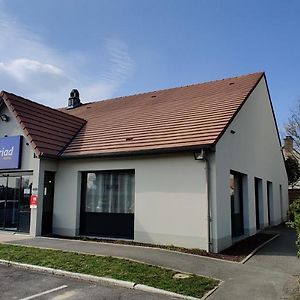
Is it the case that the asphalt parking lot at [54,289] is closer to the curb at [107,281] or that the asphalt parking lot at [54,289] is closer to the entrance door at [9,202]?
the curb at [107,281]

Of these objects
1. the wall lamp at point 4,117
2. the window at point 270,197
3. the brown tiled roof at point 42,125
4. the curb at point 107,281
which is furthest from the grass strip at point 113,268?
the window at point 270,197

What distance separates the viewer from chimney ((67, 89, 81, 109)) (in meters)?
24.8

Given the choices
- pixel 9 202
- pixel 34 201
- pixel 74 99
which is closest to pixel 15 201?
pixel 9 202

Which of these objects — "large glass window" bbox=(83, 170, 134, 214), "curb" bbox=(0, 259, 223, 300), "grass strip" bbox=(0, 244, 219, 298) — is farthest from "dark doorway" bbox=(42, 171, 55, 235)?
"curb" bbox=(0, 259, 223, 300)

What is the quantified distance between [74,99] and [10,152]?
33.8ft

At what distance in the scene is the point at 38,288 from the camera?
7332 millimetres

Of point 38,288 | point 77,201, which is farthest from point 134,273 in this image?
point 77,201

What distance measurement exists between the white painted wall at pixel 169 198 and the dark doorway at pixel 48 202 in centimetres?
232

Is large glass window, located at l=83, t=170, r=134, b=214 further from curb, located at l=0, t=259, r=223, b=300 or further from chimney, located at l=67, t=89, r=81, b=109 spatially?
chimney, located at l=67, t=89, r=81, b=109

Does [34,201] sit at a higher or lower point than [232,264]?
higher

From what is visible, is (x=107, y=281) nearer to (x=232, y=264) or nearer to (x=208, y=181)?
(x=232, y=264)

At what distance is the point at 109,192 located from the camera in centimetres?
1406

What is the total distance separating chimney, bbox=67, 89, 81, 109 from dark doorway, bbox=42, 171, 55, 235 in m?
10.7

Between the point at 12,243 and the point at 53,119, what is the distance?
641cm
